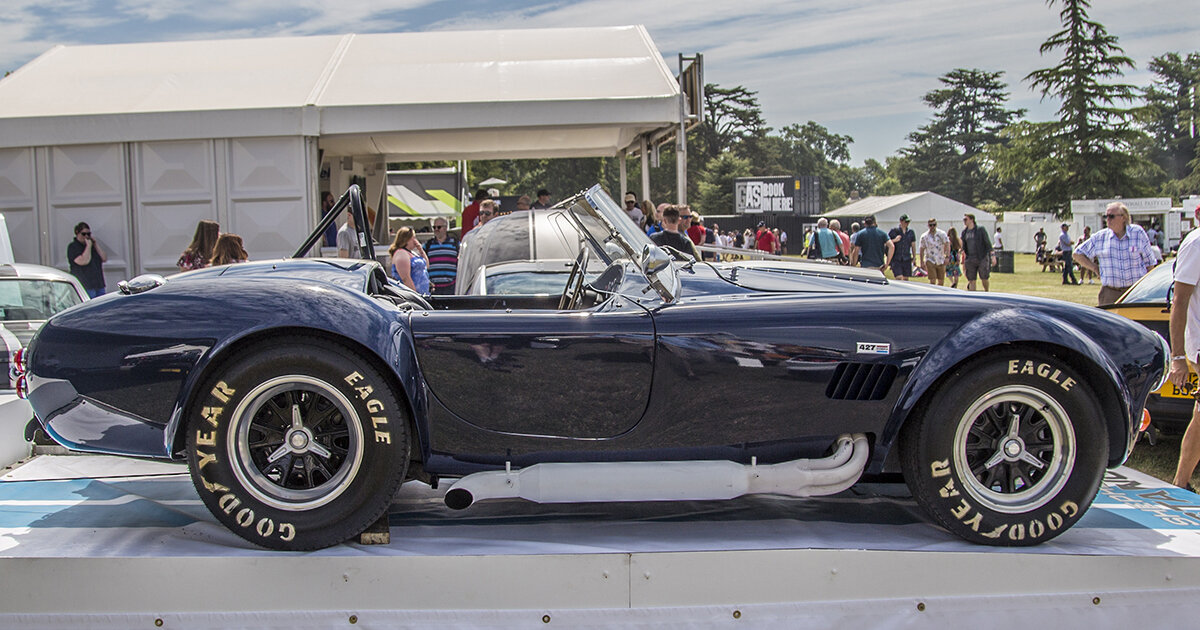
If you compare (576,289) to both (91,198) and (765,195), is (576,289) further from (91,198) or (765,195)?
(765,195)

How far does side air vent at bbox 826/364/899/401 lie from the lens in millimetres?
3061

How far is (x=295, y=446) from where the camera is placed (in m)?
3.02

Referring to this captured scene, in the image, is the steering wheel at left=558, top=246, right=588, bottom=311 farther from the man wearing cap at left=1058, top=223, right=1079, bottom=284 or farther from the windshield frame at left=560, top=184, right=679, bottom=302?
the man wearing cap at left=1058, top=223, right=1079, bottom=284

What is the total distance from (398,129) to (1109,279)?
25.0 feet

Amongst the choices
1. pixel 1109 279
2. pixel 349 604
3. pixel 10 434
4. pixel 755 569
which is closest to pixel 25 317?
pixel 10 434

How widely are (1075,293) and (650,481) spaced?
18.1 metres

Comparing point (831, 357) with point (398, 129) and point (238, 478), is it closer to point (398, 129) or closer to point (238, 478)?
point (238, 478)

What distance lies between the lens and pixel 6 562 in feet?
9.24

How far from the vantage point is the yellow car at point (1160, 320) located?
539cm

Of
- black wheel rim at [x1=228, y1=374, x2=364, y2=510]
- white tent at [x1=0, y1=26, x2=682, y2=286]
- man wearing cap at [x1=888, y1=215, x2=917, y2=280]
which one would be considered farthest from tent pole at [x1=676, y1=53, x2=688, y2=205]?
black wheel rim at [x1=228, y1=374, x2=364, y2=510]

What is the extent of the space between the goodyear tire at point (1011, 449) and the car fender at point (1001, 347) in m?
0.07

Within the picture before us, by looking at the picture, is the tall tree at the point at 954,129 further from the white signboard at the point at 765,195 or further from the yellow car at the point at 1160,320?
the yellow car at the point at 1160,320

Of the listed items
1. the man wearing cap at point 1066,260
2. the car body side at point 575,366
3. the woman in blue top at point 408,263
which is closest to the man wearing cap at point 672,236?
the woman in blue top at point 408,263

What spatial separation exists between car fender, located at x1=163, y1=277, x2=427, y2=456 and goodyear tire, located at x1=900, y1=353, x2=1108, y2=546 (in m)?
1.67
